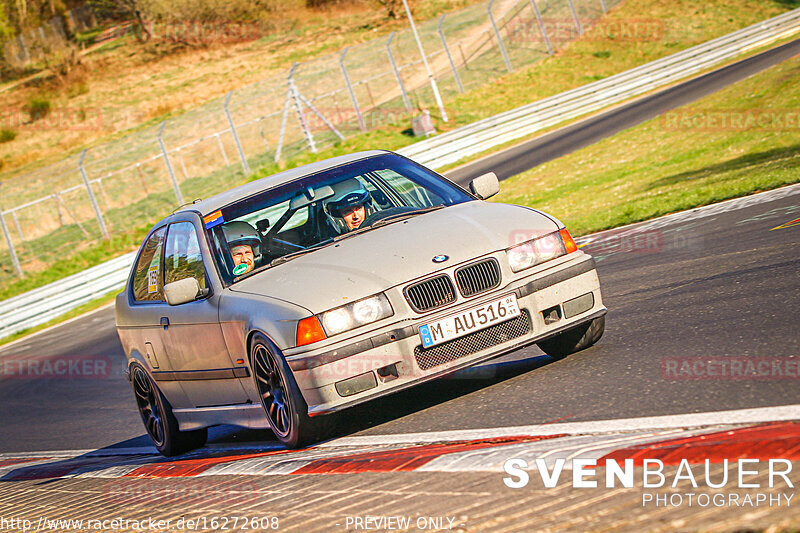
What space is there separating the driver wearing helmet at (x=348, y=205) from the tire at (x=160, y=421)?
193 centimetres

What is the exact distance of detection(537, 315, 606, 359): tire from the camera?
6.44 meters

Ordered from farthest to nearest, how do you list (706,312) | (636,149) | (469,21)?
(469,21) → (636,149) → (706,312)

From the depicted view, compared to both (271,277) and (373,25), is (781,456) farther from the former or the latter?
(373,25)

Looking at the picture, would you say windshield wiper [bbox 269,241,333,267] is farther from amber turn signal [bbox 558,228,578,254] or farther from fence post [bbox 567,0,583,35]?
fence post [bbox 567,0,583,35]

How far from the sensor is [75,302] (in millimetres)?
24562

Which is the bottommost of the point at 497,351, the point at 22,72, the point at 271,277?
the point at 497,351

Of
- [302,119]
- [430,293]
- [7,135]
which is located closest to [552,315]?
[430,293]

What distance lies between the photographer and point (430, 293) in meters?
5.68

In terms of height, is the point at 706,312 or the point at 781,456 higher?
the point at 781,456

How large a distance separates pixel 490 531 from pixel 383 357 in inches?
90.4

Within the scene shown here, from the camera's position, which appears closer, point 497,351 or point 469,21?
point 497,351

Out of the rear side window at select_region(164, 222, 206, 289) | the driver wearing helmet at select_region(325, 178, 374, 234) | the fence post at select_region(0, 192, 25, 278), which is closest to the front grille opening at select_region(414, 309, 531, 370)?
the driver wearing helmet at select_region(325, 178, 374, 234)

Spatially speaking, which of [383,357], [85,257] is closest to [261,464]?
[383,357]

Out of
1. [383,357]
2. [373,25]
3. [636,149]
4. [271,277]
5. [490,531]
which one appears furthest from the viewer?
[373,25]
